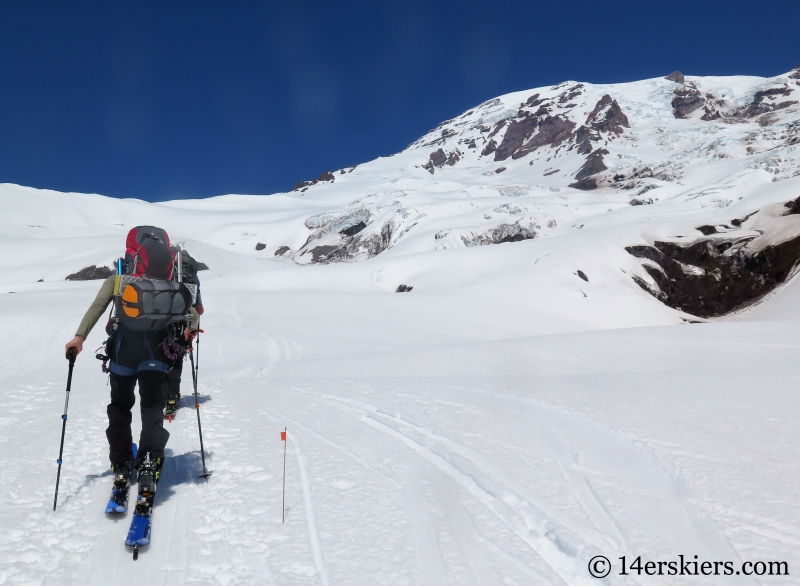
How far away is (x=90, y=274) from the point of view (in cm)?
3519

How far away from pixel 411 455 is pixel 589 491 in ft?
5.25

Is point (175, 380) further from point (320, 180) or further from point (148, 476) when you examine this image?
point (320, 180)

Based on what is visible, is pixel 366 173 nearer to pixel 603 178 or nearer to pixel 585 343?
pixel 603 178

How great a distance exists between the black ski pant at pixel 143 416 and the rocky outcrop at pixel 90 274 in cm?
3628

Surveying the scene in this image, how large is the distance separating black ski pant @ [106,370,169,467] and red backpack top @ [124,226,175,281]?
75cm

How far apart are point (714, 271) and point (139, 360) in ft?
129

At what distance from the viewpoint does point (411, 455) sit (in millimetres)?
4652

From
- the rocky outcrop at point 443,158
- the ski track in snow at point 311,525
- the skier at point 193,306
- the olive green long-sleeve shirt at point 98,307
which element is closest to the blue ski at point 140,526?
the ski track in snow at point 311,525

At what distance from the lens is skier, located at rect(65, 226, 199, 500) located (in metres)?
3.63

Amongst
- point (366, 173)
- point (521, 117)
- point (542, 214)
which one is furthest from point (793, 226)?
point (521, 117)

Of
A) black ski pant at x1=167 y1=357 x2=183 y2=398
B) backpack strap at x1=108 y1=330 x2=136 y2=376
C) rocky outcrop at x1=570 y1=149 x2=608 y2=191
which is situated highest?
rocky outcrop at x1=570 y1=149 x2=608 y2=191

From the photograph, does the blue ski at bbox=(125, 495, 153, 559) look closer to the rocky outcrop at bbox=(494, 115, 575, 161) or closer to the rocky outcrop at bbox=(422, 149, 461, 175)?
the rocky outcrop at bbox=(494, 115, 575, 161)

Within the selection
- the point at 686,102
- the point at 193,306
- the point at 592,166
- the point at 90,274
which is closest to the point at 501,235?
the point at 90,274

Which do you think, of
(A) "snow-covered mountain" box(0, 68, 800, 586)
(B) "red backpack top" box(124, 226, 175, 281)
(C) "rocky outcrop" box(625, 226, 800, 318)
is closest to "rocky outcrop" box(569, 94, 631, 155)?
(C) "rocky outcrop" box(625, 226, 800, 318)
